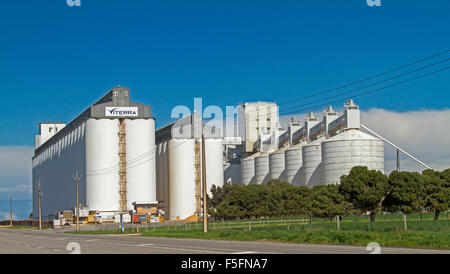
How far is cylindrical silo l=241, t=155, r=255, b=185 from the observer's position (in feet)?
519

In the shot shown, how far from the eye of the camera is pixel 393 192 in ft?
255

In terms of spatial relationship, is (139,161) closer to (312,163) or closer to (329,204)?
(312,163)

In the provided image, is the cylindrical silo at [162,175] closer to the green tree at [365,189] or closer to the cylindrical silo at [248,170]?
the cylindrical silo at [248,170]

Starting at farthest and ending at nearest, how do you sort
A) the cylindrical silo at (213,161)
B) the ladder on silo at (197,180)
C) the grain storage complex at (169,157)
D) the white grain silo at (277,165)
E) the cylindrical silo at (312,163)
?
the white grain silo at (277,165) → the cylindrical silo at (213,161) → the ladder on silo at (197,180) → the cylindrical silo at (312,163) → the grain storage complex at (169,157)

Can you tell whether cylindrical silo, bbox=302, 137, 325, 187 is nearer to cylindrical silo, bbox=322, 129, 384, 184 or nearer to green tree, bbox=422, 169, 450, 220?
cylindrical silo, bbox=322, 129, 384, 184

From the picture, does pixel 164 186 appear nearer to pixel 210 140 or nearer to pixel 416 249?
pixel 210 140

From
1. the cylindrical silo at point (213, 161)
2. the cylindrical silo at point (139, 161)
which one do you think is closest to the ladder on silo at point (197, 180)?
the cylindrical silo at point (213, 161)

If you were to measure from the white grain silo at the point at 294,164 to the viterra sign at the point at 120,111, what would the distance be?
37.0 meters

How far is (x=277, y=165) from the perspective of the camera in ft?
486

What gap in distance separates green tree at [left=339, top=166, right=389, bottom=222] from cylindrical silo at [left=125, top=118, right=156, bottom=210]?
208 ft

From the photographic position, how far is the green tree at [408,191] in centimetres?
7606

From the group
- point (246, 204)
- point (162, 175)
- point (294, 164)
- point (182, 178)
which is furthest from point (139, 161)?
point (246, 204)
